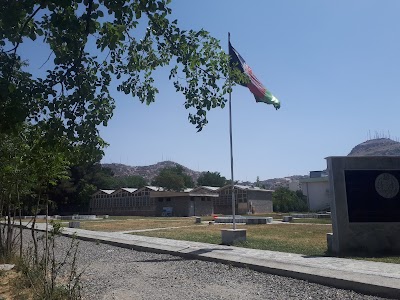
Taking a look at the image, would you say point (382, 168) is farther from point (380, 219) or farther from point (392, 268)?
point (392, 268)

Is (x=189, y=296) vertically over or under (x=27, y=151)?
under

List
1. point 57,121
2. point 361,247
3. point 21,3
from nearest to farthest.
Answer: point 21,3 < point 57,121 < point 361,247

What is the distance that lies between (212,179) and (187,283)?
9404 centimetres

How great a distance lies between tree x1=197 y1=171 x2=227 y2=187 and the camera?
102 meters

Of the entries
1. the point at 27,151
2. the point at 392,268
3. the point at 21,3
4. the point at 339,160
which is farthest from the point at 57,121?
the point at 339,160

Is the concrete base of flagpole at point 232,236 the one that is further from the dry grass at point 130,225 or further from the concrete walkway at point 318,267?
the dry grass at point 130,225

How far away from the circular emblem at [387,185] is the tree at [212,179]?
89.1 m

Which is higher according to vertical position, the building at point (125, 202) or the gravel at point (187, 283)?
the building at point (125, 202)

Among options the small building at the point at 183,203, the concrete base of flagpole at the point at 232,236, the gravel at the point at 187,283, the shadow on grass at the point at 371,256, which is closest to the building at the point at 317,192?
the small building at the point at 183,203

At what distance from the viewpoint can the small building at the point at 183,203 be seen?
185 ft

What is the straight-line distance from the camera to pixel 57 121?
13.6ft

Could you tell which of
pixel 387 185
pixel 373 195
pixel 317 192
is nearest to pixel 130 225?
pixel 373 195

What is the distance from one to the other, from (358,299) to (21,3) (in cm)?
627

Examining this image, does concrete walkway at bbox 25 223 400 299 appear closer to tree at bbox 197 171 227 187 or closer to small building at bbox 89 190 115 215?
small building at bbox 89 190 115 215
